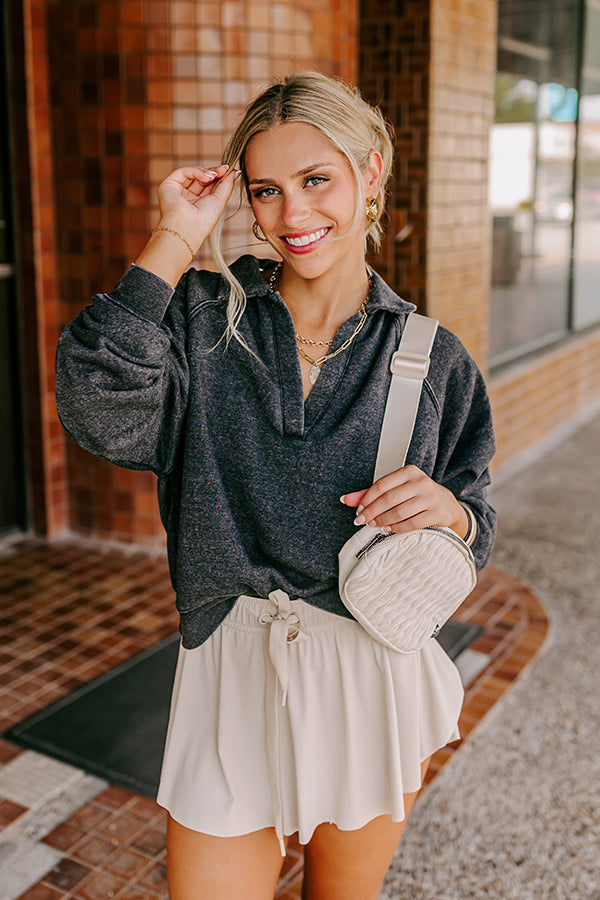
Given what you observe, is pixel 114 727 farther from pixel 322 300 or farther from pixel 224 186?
pixel 224 186

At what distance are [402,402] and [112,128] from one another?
327 cm

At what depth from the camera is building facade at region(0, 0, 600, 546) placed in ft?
14.1

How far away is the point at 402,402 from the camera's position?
160 cm

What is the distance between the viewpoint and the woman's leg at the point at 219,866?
1.62 metres

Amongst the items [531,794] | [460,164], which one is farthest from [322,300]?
[460,164]

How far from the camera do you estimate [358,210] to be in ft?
5.38

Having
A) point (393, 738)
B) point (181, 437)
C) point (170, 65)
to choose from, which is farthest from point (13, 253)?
point (393, 738)

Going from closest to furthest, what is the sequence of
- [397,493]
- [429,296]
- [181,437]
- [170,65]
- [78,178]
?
1. [397,493]
2. [181,437]
3. [170,65]
4. [78,178]
5. [429,296]

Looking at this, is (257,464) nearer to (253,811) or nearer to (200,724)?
(200,724)

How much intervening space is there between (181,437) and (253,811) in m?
0.64

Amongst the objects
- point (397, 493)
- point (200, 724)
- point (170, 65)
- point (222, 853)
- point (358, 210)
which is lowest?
point (222, 853)

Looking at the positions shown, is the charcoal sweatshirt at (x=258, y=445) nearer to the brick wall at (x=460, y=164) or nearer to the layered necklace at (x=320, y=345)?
the layered necklace at (x=320, y=345)

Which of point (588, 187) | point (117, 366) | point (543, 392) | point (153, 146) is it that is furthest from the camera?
point (588, 187)

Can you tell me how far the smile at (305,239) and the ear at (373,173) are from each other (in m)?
0.13
